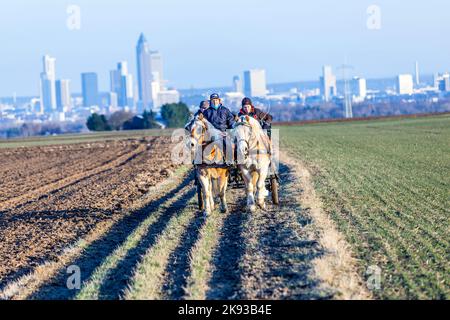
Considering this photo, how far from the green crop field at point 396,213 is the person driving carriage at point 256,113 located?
1984 millimetres

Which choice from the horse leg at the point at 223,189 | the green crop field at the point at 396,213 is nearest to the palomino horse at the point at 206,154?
the horse leg at the point at 223,189

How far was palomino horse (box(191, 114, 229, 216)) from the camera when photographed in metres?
16.9

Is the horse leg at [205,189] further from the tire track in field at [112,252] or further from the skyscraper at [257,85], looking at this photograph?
the skyscraper at [257,85]

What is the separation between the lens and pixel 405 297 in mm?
9594

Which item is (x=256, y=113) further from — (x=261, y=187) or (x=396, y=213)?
(x=396, y=213)

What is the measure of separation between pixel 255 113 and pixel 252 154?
5.29 feet

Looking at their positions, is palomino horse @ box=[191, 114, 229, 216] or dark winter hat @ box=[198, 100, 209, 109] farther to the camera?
dark winter hat @ box=[198, 100, 209, 109]

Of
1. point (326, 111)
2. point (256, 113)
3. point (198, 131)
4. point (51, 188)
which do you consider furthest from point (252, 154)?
point (326, 111)

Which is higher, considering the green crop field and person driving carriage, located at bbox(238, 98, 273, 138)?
person driving carriage, located at bbox(238, 98, 273, 138)

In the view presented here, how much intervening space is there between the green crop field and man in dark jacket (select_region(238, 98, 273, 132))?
2.01 meters

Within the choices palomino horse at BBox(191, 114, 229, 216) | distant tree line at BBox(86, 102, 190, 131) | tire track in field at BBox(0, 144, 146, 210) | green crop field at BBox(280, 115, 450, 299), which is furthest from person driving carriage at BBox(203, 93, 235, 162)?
distant tree line at BBox(86, 102, 190, 131)

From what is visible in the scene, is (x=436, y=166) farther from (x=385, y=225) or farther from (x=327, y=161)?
(x=385, y=225)

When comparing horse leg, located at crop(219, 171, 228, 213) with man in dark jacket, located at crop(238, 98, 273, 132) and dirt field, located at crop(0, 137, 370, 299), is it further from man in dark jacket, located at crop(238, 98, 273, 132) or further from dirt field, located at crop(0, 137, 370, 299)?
man in dark jacket, located at crop(238, 98, 273, 132)
